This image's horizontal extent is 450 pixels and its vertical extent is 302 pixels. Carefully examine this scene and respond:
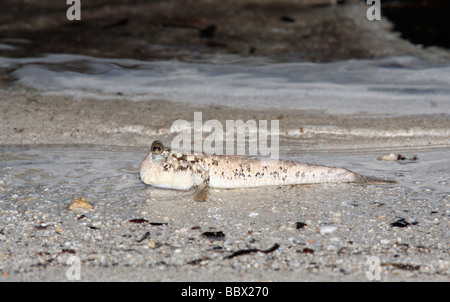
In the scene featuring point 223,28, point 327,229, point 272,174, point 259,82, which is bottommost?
point 327,229

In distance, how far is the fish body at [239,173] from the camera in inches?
136

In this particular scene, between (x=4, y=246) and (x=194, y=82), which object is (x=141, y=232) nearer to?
(x=4, y=246)

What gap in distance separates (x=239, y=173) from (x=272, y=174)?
0.24m

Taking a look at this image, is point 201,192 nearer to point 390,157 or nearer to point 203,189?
point 203,189

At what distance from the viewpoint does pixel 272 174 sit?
11.6ft

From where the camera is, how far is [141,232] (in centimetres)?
286

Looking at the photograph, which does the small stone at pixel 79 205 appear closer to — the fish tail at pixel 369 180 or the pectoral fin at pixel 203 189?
the pectoral fin at pixel 203 189

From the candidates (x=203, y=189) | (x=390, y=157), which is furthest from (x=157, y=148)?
(x=390, y=157)

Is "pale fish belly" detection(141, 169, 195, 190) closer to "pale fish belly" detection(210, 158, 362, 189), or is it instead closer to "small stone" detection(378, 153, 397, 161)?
"pale fish belly" detection(210, 158, 362, 189)

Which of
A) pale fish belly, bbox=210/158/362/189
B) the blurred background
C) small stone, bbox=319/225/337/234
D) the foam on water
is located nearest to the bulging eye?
pale fish belly, bbox=210/158/362/189

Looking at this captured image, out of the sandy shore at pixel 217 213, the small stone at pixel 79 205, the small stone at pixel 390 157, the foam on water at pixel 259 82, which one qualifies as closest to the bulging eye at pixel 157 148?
the sandy shore at pixel 217 213

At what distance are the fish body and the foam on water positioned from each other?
1839 millimetres

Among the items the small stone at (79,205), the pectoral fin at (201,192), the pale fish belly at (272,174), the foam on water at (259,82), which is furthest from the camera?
the foam on water at (259,82)
